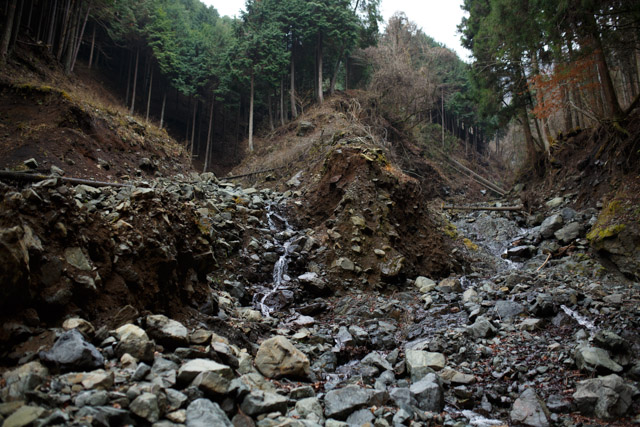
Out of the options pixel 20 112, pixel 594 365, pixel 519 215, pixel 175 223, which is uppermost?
pixel 20 112

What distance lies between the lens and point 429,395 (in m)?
3.88

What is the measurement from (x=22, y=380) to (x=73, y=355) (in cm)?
37

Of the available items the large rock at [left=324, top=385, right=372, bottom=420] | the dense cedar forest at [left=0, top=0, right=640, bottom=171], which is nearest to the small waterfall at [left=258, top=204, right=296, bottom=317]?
the large rock at [left=324, top=385, right=372, bottom=420]

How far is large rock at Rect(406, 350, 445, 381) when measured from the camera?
4.53m

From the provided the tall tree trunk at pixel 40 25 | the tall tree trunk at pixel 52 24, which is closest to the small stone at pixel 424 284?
the tall tree trunk at pixel 52 24

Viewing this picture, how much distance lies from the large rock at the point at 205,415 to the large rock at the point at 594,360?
423 cm

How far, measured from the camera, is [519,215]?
1453 cm

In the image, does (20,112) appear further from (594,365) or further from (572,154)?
(572,154)

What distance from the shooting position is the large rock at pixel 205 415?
2436mm

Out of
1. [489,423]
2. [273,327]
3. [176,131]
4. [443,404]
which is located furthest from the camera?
[176,131]

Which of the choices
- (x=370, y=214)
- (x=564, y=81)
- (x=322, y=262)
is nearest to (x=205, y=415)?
(x=322, y=262)

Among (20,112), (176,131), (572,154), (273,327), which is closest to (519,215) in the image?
(572,154)

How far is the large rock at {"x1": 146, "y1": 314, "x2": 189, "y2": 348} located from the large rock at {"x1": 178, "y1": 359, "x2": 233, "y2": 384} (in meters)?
0.45

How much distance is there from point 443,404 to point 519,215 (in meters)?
12.9
